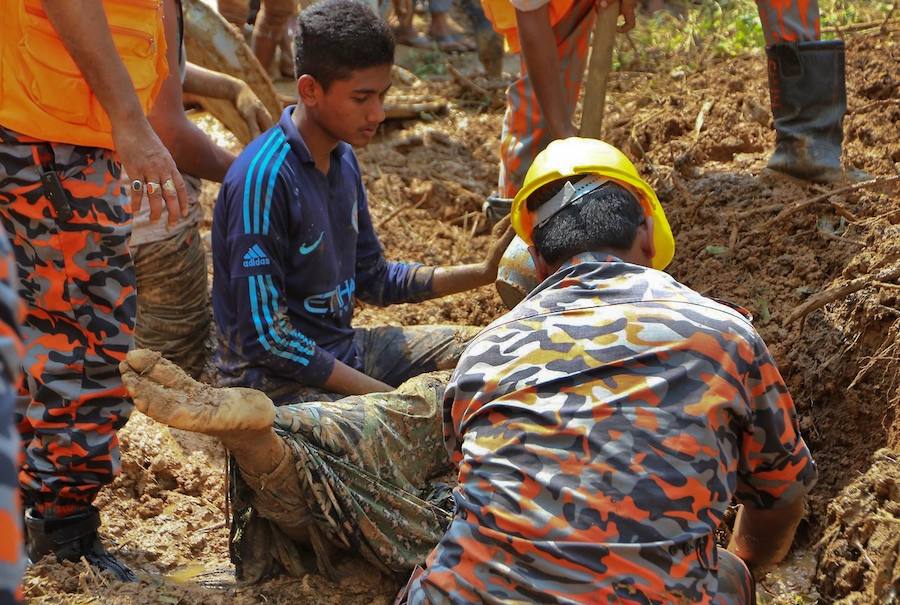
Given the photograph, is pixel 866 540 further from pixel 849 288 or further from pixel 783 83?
pixel 783 83

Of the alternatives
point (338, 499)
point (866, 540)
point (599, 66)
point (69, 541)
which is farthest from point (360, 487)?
point (599, 66)

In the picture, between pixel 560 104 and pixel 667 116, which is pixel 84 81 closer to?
pixel 560 104

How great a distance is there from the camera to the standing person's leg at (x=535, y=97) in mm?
3637

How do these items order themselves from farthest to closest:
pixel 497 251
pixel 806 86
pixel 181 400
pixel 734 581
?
pixel 806 86, pixel 497 251, pixel 181 400, pixel 734 581

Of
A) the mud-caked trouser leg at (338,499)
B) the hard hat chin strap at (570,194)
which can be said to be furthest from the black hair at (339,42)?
the hard hat chin strap at (570,194)

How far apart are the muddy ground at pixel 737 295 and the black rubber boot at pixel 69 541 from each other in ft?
0.24

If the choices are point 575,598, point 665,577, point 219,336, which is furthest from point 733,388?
point 219,336

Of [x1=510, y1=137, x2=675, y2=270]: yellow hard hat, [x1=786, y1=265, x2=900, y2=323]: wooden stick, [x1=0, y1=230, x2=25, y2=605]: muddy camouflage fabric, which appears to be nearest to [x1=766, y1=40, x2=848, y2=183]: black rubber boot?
[x1=786, y1=265, x2=900, y2=323]: wooden stick

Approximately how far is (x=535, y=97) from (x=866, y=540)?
1.94m

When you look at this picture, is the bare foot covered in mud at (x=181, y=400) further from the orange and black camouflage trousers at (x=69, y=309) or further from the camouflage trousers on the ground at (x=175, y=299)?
the camouflage trousers on the ground at (x=175, y=299)

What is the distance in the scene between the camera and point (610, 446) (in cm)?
170

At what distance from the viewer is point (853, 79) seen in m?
4.34

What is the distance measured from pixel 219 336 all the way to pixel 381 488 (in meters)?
0.82

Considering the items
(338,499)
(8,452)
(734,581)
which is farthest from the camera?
(338,499)
